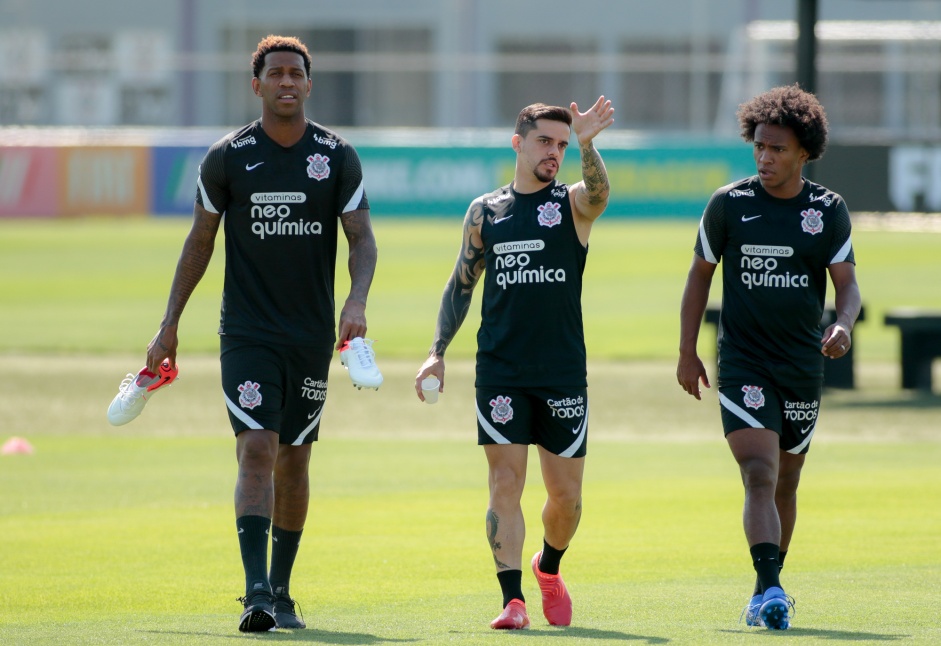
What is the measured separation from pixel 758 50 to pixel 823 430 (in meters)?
23.7

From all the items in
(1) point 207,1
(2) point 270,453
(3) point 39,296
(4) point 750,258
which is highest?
(1) point 207,1

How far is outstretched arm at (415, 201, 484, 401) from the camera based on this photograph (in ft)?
22.4

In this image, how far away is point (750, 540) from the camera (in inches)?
252

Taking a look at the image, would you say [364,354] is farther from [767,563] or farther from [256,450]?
[767,563]

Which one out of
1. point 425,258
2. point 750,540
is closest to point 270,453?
point 750,540

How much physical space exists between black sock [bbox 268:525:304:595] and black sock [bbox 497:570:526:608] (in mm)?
926

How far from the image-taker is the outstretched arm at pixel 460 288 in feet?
22.4

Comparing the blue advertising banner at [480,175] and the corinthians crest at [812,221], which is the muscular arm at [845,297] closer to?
the corinthians crest at [812,221]

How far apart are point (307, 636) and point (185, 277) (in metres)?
1.71

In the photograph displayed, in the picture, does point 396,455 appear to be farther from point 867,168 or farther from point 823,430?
point 867,168

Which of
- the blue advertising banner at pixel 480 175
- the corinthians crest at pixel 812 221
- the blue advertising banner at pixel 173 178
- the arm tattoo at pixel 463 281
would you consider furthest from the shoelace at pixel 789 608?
the blue advertising banner at pixel 173 178

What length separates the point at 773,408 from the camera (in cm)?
664

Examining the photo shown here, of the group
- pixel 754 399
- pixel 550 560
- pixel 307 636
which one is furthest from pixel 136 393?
pixel 754 399

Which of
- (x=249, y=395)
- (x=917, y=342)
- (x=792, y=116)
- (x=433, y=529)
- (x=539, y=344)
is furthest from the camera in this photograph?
(x=917, y=342)
